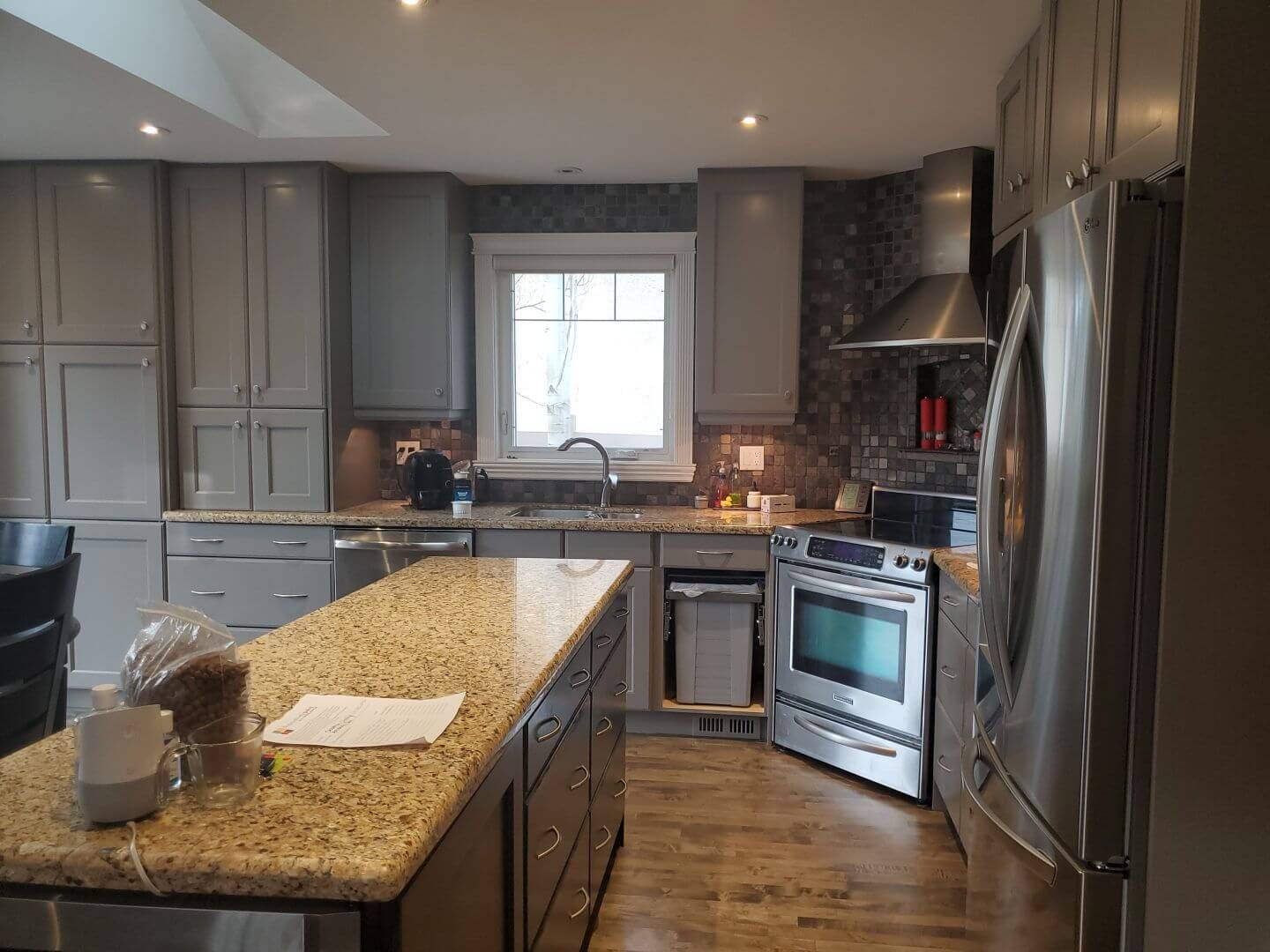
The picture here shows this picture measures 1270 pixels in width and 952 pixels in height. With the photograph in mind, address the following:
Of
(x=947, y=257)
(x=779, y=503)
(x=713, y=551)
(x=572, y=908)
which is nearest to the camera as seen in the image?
(x=572, y=908)

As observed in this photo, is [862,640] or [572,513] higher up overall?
[572,513]

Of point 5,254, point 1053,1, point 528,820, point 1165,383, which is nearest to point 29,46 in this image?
point 5,254

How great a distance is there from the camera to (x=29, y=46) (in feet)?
8.34

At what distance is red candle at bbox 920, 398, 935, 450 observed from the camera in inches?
147

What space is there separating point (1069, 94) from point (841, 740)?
7.47ft

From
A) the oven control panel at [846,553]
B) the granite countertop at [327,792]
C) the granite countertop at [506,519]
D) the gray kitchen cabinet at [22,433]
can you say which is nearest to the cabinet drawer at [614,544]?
the granite countertop at [506,519]

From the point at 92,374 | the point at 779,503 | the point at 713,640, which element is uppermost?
the point at 92,374

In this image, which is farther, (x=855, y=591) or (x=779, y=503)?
(x=779, y=503)

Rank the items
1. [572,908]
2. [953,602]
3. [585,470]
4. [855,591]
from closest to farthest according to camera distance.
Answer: [572,908]
[953,602]
[855,591]
[585,470]

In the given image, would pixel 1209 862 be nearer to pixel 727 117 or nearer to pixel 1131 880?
pixel 1131 880

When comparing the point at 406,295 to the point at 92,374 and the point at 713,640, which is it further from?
the point at 713,640

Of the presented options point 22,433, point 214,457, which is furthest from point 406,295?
point 22,433

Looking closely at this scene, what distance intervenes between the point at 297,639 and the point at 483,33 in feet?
5.67

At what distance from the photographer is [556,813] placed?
175 cm
